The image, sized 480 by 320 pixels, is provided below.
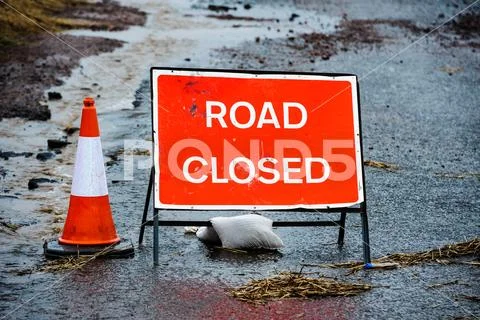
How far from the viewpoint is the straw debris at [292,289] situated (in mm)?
5770

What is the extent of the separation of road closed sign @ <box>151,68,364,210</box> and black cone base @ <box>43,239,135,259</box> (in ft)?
1.60

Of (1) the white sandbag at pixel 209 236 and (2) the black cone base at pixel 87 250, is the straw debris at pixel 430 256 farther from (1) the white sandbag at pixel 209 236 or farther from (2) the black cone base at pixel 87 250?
(2) the black cone base at pixel 87 250

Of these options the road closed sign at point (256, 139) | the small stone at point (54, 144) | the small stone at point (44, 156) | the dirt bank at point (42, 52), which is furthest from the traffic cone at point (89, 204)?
the dirt bank at point (42, 52)

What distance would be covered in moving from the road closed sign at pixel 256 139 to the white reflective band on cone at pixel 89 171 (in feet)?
1.44

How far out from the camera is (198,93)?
6879mm

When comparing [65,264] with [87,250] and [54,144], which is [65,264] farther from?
[54,144]

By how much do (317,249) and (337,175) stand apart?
56 centimetres

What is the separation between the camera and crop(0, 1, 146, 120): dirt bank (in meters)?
12.9

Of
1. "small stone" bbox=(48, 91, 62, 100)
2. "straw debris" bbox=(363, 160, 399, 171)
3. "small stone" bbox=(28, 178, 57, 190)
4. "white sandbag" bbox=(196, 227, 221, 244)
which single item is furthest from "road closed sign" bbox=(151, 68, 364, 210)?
"small stone" bbox=(48, 91, 62, 100)

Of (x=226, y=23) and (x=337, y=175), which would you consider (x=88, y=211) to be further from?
(x=226, y=23)

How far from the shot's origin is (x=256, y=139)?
273 inches

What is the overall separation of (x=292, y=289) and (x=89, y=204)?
5.45ft

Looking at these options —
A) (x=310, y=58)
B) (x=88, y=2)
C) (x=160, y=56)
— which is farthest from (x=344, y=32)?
(x=88, y=2)

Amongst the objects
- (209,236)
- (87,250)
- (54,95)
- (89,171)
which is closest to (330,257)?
(209,236)
